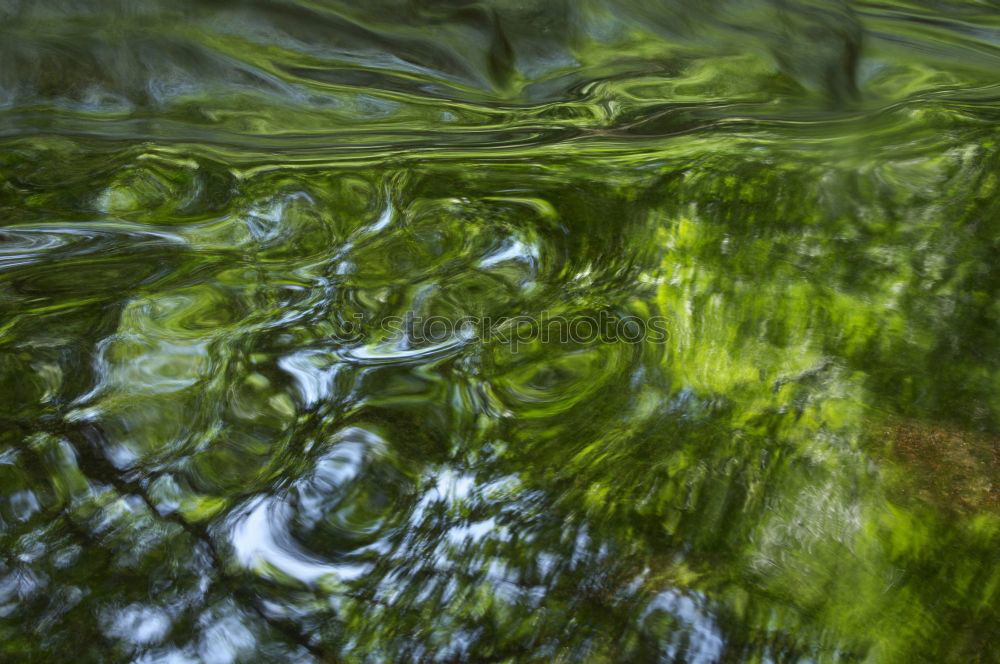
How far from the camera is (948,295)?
1.54 metres

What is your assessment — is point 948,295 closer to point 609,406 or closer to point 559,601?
point 609,406

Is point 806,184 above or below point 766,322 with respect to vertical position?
above

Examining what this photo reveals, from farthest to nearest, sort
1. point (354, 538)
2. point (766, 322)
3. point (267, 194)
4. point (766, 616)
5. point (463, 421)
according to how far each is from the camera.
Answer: point (267, 194) < point (766, 322) < point (463, 421) < point (354, 538) < point (766, 616)

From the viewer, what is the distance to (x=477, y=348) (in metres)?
1.44

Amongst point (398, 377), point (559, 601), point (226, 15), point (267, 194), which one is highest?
point (226, 15)

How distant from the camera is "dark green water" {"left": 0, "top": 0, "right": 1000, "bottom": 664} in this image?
1086 millimetres

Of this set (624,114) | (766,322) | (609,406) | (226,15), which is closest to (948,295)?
(766,322)

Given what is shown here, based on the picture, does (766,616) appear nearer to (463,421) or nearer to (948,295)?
(463,421)

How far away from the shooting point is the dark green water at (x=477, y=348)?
1.09m

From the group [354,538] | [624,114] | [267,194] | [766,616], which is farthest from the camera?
[624,114]

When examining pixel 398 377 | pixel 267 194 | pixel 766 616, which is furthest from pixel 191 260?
pixel 766 616

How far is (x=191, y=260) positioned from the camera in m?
1.59

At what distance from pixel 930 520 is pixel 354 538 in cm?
80

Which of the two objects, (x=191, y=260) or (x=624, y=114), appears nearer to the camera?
(x=191, y=260)
